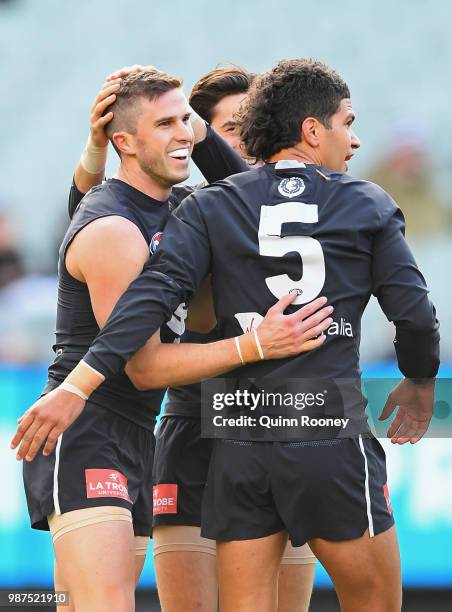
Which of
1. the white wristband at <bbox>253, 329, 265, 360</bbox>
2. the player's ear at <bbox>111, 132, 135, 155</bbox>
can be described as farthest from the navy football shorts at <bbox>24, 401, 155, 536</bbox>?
the player's ear at <bbox>111, 132, 135, 155</bbox>

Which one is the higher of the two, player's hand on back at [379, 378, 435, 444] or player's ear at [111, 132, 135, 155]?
player's ear at [111, 132, 135, 155]

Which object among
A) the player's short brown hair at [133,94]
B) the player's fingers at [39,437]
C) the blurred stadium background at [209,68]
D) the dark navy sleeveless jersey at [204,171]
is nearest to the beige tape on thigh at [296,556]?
the dark navy sleeveless jersey at [204,171]

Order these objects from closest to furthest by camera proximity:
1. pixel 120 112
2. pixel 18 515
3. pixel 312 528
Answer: pixel 312 528, pixel 120 112, pixel 18 515

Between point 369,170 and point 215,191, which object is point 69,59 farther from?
point 215,191

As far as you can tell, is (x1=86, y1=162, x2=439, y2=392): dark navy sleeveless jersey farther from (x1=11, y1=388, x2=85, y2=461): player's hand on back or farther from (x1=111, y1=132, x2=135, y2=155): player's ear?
(x1=111, y1=132, x2=135, y2=155): player's ear

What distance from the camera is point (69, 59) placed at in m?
7.72

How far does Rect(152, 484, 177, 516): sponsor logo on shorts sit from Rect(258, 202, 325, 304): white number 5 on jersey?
103 centimetres

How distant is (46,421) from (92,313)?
51 centimetres

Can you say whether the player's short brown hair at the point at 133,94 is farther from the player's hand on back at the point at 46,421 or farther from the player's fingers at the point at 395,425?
the player's fingers at the point at 395,425

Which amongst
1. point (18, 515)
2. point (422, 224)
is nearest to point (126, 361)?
point (18, 515)

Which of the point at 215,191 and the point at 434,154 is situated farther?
the point at 434,154

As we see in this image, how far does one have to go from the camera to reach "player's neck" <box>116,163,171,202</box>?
3.40m

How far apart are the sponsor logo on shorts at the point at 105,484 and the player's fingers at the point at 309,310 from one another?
0.72 meters

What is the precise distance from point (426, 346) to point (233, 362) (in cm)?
54
